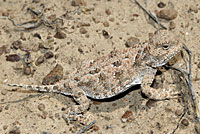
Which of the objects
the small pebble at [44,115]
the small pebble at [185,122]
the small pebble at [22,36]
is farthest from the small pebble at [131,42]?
the small pebble at [22,36]

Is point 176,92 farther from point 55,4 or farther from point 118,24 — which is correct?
point 55,4

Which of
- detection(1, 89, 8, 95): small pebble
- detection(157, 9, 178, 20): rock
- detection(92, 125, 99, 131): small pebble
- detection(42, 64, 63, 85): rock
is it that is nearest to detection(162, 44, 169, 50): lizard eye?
detection(157, 9, 178, 20): rock

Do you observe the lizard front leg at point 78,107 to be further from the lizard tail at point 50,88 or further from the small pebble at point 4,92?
the small pebble at point 4,92

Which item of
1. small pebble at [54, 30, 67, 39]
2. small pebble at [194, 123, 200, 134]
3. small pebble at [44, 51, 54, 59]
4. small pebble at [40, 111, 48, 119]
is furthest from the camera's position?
small pebble at [54, 30, 67, 39]

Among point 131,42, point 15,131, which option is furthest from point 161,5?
point 15,131

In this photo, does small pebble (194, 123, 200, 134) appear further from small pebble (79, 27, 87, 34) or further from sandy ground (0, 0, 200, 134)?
small pebble (79, 27, 87, 34)
